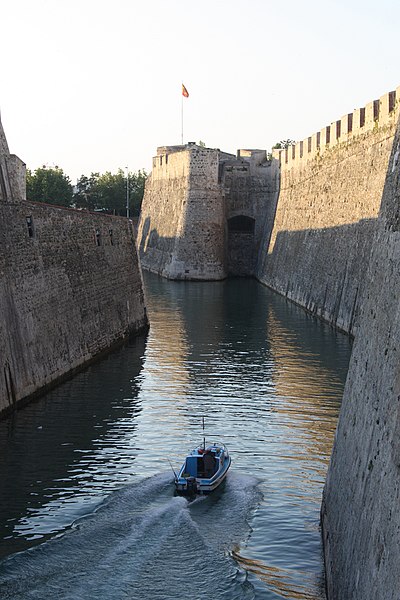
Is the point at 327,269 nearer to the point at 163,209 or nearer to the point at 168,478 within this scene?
the point at 168,478

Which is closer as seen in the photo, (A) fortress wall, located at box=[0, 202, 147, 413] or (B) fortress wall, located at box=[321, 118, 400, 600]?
(B) fortress wall, located at box=[321, 118, 400, 600]

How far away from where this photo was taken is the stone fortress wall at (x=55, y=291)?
72.9 feet

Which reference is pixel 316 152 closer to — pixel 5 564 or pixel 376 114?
pixel 376 114

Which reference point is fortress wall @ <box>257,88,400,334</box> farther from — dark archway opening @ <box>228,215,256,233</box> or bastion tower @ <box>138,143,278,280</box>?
dark archway opening @ <box>228,215,256,233</box>

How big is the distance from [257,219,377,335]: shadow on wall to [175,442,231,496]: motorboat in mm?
11994

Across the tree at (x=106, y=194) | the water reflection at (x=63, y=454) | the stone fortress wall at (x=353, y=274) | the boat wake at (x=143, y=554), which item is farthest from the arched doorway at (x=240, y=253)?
the boat wake at (x=143, y=554)

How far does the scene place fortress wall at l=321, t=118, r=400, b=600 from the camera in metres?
8.16

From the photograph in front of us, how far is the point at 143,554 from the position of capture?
13.2 meters

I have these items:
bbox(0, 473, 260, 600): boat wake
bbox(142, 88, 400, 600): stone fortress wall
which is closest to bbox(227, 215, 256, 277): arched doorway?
bbox(142, 88, 400, 600): stone fortress wall

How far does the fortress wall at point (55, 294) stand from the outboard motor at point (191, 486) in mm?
6196

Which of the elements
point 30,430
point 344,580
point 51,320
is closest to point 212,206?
point 51,320

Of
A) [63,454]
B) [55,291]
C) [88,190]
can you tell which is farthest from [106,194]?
[63,454]

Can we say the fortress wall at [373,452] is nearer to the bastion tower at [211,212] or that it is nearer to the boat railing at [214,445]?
the boat railing at [214,445]

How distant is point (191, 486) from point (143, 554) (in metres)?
3.09
